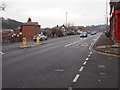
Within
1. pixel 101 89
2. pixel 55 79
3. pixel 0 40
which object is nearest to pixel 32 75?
pixel 55 79

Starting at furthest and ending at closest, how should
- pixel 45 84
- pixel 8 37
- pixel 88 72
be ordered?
1. pixel 8 37
2. pixel 88 72
3. pixel 45 84

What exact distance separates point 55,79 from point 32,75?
1.18m

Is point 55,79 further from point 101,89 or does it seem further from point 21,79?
point 101,89

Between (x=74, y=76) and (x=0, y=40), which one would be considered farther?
(x=0, y=40)

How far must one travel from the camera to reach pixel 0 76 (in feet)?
24.4

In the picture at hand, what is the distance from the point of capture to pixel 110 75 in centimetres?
755

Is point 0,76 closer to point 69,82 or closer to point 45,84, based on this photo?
point 45,84

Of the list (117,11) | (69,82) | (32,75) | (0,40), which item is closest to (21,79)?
(32,75)

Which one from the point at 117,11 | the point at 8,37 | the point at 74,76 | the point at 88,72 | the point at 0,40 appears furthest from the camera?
the point at 8,37

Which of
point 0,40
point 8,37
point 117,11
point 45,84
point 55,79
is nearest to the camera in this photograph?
point 45,84

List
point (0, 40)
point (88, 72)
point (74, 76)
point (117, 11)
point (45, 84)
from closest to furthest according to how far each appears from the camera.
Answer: point (45, 84) → point (74, 76) → point (88, 72) → point (117, 11) → point (0, 40)

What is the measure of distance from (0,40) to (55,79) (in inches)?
1212

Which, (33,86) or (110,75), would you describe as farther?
(110,75)

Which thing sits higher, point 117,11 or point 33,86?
point 117,11
